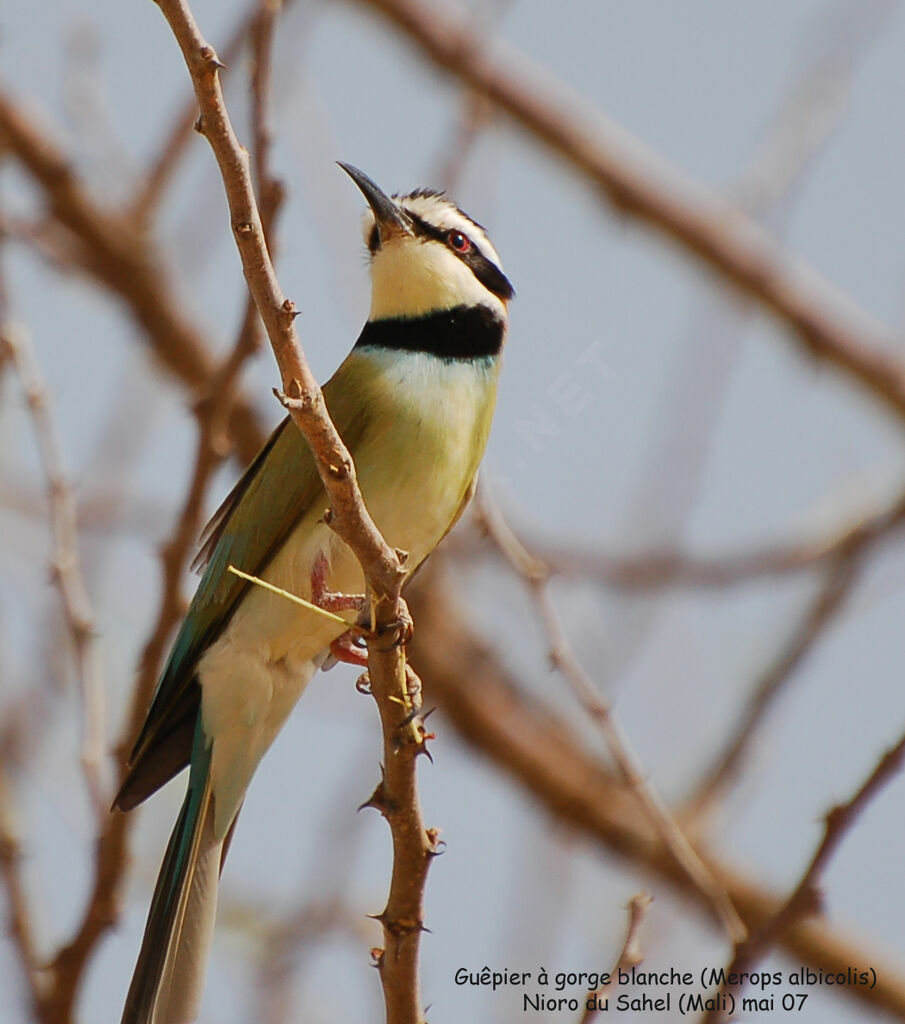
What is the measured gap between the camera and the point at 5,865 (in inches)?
145

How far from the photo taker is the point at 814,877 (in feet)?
7.74

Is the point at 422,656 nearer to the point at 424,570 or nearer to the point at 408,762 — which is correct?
the point at 424,570

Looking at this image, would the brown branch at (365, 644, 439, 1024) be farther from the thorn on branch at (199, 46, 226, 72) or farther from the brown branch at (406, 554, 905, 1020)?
the brown branch at (406, 554, 905, 1020)

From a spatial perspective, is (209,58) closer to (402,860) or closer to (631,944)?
(402,860)

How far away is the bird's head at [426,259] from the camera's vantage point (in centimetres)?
444

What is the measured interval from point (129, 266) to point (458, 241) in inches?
69.8

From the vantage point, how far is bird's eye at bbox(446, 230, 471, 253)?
462cm

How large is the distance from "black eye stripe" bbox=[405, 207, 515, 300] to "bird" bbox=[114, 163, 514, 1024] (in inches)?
14.1

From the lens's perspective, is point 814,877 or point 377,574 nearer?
point 814,877

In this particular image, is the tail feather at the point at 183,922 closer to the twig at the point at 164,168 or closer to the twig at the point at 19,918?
the twig at the point at 19,918

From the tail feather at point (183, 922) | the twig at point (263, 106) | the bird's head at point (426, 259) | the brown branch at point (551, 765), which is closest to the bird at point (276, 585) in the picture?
the tail feather at point (183, 922)

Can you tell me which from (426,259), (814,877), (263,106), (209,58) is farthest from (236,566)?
(814,877)

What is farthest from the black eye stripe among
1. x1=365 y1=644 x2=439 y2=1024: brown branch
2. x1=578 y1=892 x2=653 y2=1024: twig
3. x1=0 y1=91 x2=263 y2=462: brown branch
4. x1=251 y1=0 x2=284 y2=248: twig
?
x1=578 y1=892 x2=653 y2=1024: twig

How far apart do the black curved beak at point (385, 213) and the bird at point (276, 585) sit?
15 mm
